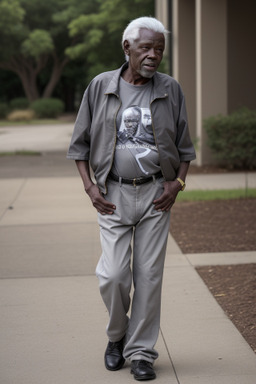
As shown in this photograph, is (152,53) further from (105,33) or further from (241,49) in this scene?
(105,33)

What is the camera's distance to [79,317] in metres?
5.41

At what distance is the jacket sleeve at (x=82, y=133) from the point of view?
4.25m

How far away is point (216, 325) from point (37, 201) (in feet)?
21.1

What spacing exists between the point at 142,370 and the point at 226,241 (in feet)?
13.2

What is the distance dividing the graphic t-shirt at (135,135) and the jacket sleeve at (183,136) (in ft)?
0.71

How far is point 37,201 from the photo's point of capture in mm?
11203

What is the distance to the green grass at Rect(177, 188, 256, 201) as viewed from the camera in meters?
11.0

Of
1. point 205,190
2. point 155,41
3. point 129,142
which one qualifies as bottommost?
point 205,190

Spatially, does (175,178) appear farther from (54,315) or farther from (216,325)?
(54,315)

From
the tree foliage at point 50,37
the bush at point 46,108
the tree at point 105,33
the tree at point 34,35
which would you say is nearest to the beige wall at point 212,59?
the tree at point 105,33

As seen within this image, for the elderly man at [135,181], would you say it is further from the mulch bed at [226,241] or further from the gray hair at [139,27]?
the mulch bed at [226,241]

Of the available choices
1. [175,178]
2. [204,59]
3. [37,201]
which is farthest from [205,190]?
[175,178]

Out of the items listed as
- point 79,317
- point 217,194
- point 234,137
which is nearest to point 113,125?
point 79,317

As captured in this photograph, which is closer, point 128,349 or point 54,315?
point 128,349
